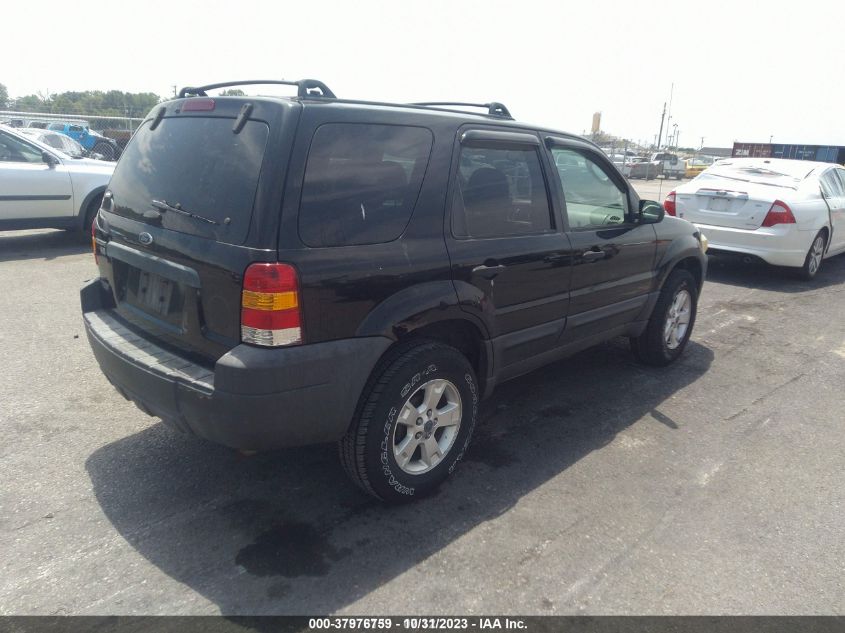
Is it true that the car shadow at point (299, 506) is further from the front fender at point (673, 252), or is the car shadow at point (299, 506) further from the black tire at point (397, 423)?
the front fender at point (673, 252)

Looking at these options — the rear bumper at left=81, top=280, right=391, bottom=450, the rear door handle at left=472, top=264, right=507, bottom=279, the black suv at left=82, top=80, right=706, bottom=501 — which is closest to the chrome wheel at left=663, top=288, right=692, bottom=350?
the black suv at left=82, top=80, right=706, bottom=501

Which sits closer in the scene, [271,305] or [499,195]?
[271,305]

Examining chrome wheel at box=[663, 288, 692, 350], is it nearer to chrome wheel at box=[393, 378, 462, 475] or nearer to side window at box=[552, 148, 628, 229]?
side window at box=[552, 148, 628, 229]

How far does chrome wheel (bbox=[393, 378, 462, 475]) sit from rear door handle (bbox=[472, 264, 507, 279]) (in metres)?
0.58

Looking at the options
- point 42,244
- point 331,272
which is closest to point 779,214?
point 331,272

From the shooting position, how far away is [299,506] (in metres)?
3.08

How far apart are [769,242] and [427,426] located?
21.6 ft

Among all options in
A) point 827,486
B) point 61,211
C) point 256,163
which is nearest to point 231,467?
point 256,163

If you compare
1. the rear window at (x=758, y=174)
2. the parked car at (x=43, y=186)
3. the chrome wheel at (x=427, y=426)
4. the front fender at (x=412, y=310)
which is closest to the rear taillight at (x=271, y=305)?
the front fender at (x=412, y=310)

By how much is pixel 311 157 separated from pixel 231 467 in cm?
177

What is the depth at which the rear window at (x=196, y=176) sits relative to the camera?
264 cm

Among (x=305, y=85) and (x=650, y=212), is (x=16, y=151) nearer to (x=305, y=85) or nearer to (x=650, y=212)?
(x=305, y=85)

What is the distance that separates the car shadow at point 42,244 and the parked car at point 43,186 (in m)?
0.36

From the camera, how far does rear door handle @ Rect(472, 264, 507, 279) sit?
10.6 ft
